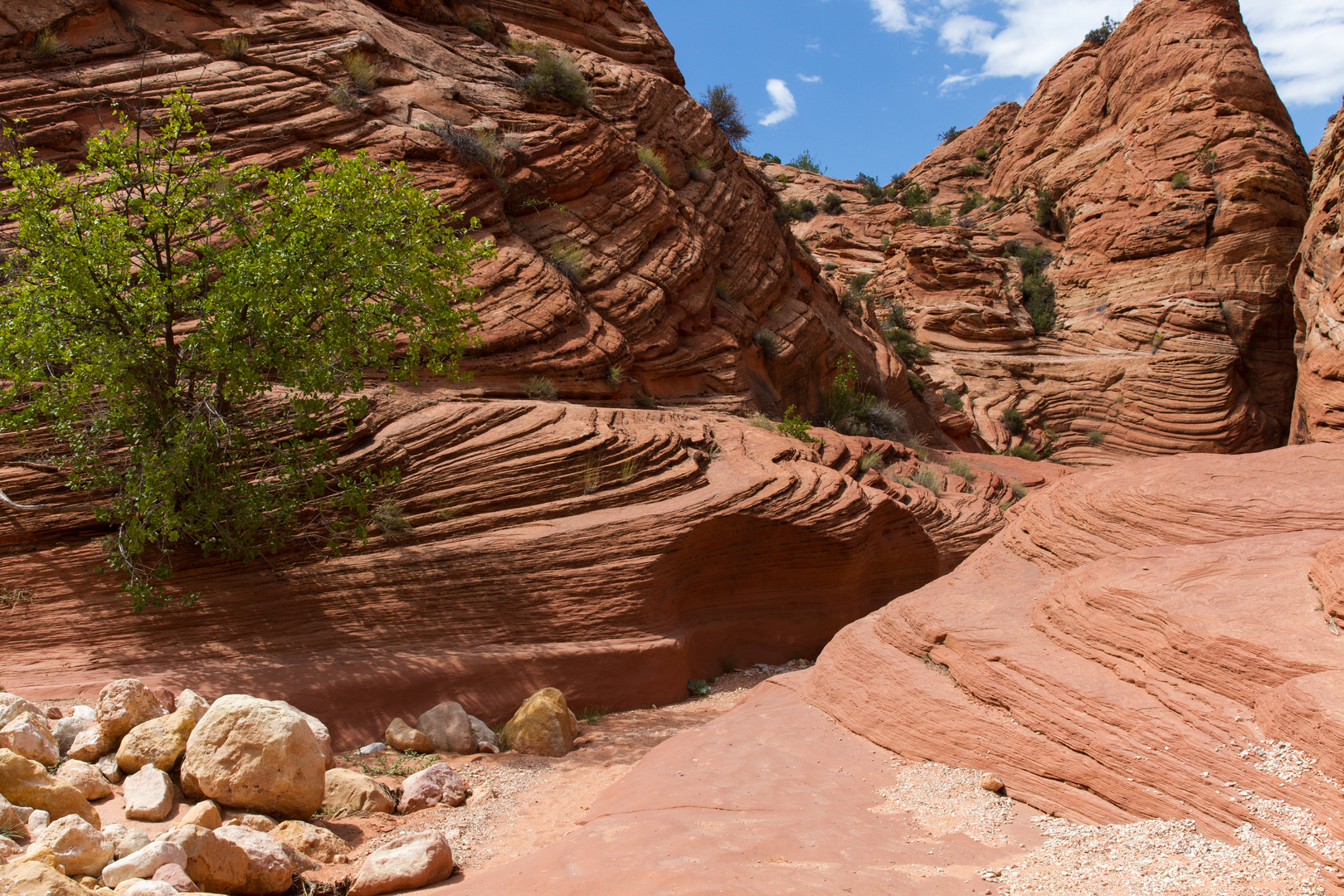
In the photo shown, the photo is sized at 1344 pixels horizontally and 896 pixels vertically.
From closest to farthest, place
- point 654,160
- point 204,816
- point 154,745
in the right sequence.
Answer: point 204,816 < point 154,745 < point 654,160

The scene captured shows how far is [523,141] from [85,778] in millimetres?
12871

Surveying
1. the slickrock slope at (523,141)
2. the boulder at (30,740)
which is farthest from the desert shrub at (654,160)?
the boulder at (30,740)

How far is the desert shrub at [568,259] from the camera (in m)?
15.0

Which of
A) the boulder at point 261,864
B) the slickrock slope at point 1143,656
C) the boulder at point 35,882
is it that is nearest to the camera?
the boulder at point 35,882

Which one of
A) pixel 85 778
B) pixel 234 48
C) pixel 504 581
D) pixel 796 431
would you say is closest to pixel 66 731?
pixel 85 778

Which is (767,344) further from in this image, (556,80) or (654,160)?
(556,80)

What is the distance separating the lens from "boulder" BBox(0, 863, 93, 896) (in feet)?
12.3

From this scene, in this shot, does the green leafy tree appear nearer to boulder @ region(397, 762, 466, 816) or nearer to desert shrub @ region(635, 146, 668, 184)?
boulder @ region(397, 762, 466, 816)

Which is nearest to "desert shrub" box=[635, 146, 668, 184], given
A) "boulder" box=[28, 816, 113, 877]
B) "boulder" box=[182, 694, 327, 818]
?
"boulder" box=[182, 694, 327, 818]

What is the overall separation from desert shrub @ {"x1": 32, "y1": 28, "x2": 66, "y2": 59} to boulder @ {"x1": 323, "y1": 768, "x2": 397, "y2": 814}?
12881mm

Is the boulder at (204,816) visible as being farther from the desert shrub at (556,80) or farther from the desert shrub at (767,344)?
the desert shrub at (767,344)

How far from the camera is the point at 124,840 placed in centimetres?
480

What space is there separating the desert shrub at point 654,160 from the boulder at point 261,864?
1554cm

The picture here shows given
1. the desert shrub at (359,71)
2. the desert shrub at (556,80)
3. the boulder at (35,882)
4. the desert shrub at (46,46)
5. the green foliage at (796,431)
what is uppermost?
the desert shrub at (556,80)
